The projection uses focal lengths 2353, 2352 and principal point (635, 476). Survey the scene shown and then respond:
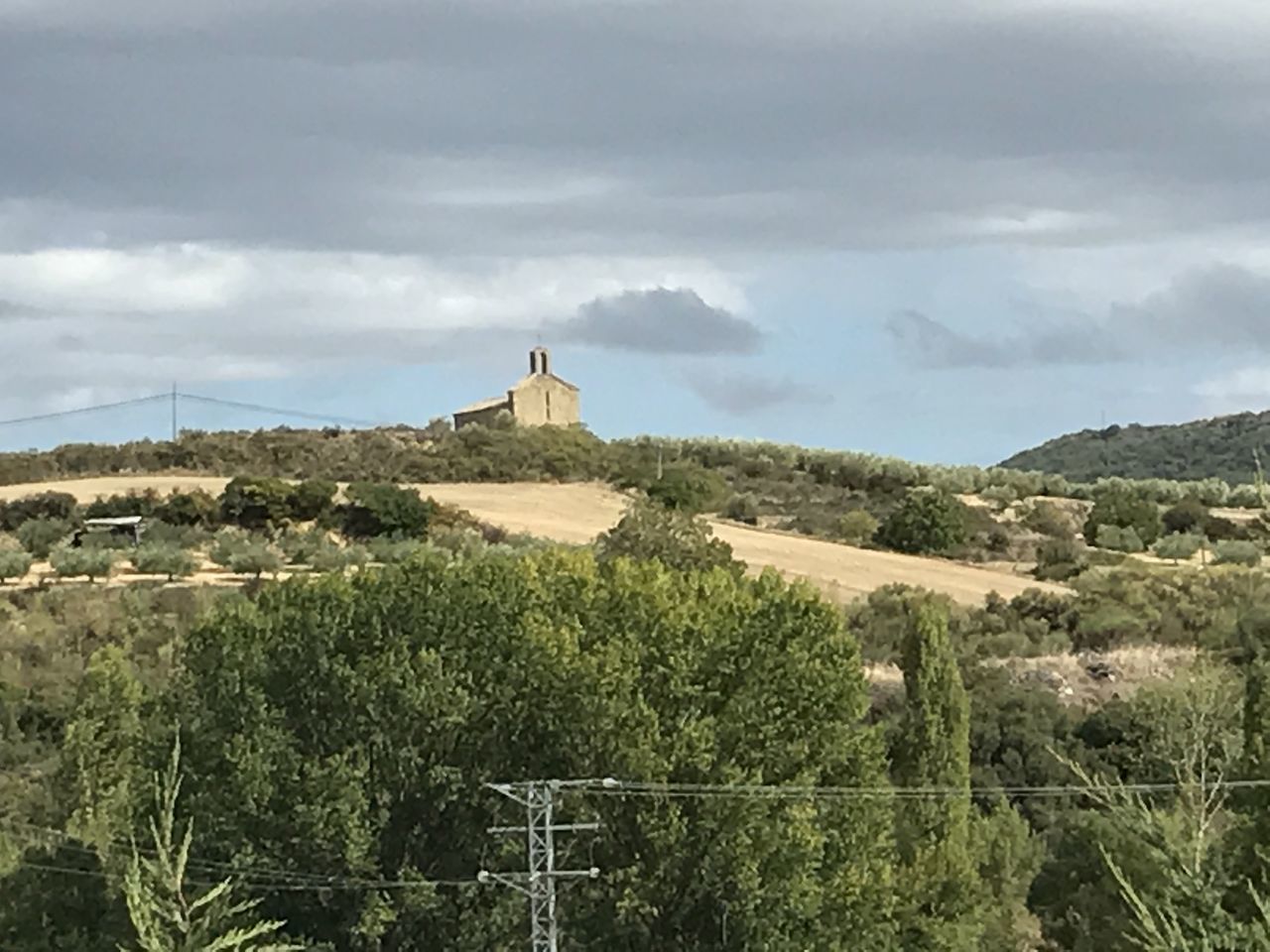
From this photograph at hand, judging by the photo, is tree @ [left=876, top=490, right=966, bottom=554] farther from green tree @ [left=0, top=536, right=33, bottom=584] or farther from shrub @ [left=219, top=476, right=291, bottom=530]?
green tree @ [left=0, top=536, right=33, bottom=584]

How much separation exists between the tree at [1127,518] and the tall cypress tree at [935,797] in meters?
48.6

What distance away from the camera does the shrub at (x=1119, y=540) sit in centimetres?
9256

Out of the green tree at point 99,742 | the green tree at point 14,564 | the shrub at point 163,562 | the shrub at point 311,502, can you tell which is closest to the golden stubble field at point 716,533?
the shrub at point 311,502

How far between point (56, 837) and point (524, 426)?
6847 cm

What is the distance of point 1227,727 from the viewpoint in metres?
49.5

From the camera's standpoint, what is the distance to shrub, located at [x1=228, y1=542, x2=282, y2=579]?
240 feet

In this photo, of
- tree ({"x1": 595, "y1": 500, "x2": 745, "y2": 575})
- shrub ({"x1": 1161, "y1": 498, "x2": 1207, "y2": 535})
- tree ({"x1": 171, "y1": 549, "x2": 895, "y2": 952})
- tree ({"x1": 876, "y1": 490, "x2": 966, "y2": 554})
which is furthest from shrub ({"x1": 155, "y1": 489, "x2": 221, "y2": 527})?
tree ({"x1": 171, "y1": 549, "x2": 895, "y2": 952})

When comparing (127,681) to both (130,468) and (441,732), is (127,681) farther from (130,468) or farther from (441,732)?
(130,468)

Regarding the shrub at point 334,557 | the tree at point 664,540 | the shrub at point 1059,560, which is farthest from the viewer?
the shrub at point 1059,560

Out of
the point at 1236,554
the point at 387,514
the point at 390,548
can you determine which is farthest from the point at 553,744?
the point at 1236,554

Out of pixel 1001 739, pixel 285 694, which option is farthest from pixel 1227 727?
pixel 285 694

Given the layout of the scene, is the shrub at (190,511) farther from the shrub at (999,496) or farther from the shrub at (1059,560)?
the shrub at (999,496)

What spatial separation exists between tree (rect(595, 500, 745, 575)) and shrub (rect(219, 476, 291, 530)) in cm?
2523

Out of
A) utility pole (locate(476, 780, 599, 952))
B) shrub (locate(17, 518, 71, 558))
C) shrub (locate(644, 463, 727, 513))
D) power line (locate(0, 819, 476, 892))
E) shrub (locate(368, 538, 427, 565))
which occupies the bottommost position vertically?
power line (locate(0, 819, 476, 892))
